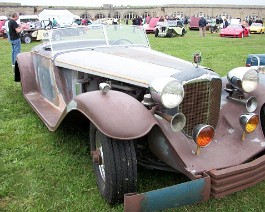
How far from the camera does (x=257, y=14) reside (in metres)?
56.0

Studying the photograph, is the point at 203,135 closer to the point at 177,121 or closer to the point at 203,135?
the point at 203,135

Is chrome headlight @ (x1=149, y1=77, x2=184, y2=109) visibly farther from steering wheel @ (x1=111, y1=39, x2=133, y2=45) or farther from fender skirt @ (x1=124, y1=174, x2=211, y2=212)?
steering wheel @ (x1=111, y1=39, x2=133, y2=45)

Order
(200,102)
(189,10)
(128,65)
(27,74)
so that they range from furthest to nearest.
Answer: (189,10) → (27,74) → (128,65) → (200,102)

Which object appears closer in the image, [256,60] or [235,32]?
[256,60]

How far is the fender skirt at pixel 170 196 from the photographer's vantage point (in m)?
1.93

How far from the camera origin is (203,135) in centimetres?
242

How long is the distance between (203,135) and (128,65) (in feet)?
3.68

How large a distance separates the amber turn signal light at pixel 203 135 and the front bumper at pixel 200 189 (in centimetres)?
28

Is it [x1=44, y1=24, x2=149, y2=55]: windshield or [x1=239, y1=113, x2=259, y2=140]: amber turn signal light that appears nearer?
[x1=239, y1=113, x2=259, y2=140]: amber turn signal light

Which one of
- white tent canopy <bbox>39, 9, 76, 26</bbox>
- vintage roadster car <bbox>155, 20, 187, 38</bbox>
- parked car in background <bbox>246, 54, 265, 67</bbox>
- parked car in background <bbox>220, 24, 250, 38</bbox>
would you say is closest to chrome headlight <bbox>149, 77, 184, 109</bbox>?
parked car in background <bbox>246, 54, 265, 67</bbox>

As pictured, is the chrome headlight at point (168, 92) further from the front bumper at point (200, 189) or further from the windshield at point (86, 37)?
the windshield at point (86, 37)

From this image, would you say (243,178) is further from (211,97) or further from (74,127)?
(74,127)

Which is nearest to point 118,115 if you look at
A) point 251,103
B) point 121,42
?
point 251,103

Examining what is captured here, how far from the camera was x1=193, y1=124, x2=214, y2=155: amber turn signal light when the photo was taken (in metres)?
2.39
